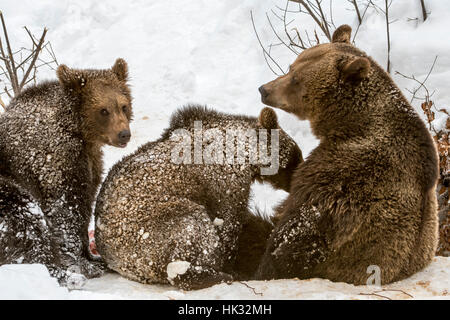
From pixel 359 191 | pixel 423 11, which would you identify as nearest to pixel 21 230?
pixel 359 191

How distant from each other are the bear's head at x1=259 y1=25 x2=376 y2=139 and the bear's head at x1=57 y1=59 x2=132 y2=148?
1551 mm

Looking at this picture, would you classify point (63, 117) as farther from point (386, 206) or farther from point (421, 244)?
point (421, 244)

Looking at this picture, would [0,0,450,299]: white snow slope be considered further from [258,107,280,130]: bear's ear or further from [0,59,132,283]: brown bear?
[0,59,132,283]: brown bear

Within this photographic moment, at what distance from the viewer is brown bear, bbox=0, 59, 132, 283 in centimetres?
527

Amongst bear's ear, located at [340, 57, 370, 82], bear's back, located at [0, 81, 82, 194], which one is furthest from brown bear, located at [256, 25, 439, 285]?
bear's back, located at [0, 81, 82, 194]

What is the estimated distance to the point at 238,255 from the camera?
5711 millimetres

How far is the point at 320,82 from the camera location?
5.32 metres

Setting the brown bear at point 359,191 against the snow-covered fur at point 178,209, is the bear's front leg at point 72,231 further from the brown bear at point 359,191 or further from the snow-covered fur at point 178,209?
the brown bear at point 359,191

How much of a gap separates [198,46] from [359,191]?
7537 mm

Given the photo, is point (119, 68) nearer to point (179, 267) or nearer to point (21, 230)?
point (21, 230)

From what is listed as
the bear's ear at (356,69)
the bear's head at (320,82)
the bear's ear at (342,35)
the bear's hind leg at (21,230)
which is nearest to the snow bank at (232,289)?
the bear's hind leg at (21,230)

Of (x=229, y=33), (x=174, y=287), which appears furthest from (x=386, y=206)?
(x=229, y=33)

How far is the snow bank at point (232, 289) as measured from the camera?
13.0ft
